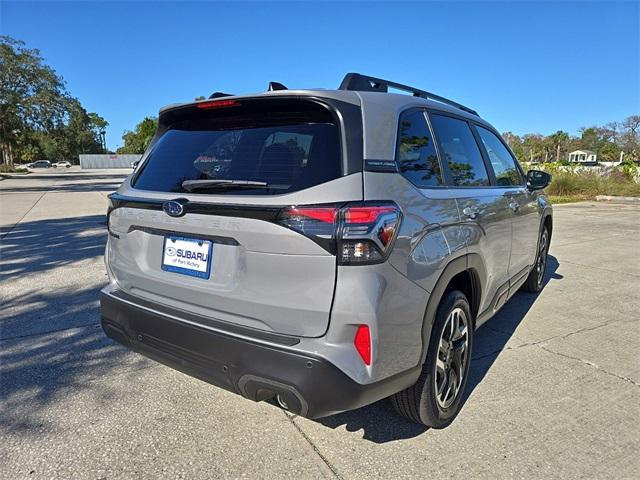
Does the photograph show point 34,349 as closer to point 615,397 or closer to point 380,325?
point 380,325

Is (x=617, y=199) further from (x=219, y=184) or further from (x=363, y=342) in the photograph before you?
(x=219, y=184)

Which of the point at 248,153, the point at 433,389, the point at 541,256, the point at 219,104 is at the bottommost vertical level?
the point at 433,389

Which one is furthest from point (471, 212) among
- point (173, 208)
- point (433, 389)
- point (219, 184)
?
point (173, 208)

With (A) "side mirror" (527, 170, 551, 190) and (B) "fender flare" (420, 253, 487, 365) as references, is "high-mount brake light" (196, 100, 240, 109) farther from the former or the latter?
(A) "side mirror" (527, 170, 551, 190)

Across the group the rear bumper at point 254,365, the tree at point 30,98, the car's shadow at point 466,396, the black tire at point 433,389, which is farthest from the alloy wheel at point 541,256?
the tree at point 30,98

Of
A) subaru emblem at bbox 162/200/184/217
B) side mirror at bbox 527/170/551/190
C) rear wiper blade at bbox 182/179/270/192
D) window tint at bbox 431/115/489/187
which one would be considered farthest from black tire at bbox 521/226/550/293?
subaru emblem at bbox 162/200/184/217

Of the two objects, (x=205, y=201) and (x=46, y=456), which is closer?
(x=205, y=201)

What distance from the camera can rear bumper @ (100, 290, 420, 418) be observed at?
1785 mm

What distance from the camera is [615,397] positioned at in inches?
112

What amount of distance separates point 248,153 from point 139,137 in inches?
4028

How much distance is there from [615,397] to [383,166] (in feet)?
7.75

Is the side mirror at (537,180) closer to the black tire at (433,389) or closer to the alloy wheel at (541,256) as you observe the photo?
the alloy wheel at (541,256)

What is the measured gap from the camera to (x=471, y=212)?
8.64 feet

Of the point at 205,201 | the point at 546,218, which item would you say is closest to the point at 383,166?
the point at 205,201
